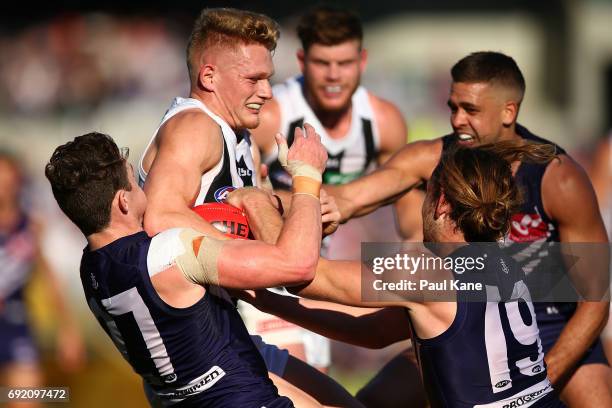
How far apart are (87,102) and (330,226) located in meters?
15.1

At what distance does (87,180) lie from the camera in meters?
4.29

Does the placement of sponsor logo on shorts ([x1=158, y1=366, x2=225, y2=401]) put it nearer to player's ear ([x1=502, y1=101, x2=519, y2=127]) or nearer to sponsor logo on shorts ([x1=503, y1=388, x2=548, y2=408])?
sponsor logo on shorts ([x1=503, y1=388, x2=548, y2=408])

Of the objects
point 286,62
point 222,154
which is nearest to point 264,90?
point 222,154

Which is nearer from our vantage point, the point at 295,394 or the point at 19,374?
the point at 295,394

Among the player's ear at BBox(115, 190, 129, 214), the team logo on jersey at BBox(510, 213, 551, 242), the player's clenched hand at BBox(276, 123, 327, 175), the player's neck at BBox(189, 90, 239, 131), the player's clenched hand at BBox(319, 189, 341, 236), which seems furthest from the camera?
the team logo on jersey at BBox(510, 213, 551, 242)

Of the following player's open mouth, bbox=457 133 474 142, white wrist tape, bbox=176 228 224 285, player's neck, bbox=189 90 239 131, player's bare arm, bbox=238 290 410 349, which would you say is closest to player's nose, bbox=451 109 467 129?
player's open mouth, bbox=457 133 474 142

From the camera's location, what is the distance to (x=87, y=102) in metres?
19.3

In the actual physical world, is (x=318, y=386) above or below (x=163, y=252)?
below

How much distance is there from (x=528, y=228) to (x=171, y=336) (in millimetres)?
2527

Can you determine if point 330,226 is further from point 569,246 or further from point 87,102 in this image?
point 87,102

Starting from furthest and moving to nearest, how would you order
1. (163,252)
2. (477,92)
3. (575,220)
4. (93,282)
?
(477,92)
(575,220)
(93,282)
(163,252)

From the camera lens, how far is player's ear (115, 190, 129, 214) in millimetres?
4332

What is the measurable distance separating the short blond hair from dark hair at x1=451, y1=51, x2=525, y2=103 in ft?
4.52

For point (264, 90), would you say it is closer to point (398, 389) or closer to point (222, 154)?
point (222, 154)
